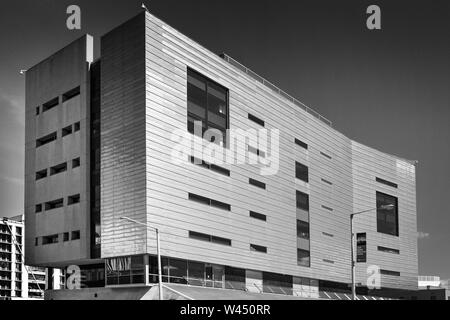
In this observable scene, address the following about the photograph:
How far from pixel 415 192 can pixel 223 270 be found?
60.6 metres

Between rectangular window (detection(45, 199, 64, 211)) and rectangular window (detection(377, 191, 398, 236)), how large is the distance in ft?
185

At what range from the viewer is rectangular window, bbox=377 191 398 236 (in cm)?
9819

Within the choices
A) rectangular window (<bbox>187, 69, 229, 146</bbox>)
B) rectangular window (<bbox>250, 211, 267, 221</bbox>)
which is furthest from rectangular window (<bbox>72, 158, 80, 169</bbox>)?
rectangular window (<bbox>250, 211, 267, 221</bbox>)

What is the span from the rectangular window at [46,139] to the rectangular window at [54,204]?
7331 mm

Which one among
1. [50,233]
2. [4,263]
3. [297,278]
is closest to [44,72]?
[50,233]

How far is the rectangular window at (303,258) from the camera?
75650 mm

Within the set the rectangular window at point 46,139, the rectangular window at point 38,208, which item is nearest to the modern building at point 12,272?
the rectangular window at point 46,139

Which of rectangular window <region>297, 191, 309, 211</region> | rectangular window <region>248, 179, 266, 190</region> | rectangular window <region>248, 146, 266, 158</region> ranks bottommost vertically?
rectangular window <region>297, 191, 309, 211</region>

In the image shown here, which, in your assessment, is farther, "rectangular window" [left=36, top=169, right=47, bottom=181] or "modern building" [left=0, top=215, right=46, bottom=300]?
"modern building" [left=0, top=215, right=46, bottom=300]

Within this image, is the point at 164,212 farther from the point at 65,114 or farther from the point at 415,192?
the point at 415,192

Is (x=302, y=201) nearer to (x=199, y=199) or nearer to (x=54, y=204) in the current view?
(x=199, y=199)

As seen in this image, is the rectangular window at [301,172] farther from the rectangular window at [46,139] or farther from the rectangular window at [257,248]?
the rectangular window at [46,139]

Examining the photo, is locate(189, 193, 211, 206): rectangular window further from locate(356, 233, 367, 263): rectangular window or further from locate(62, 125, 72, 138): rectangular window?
locate(62, 125, 72, 138): rectangular window
